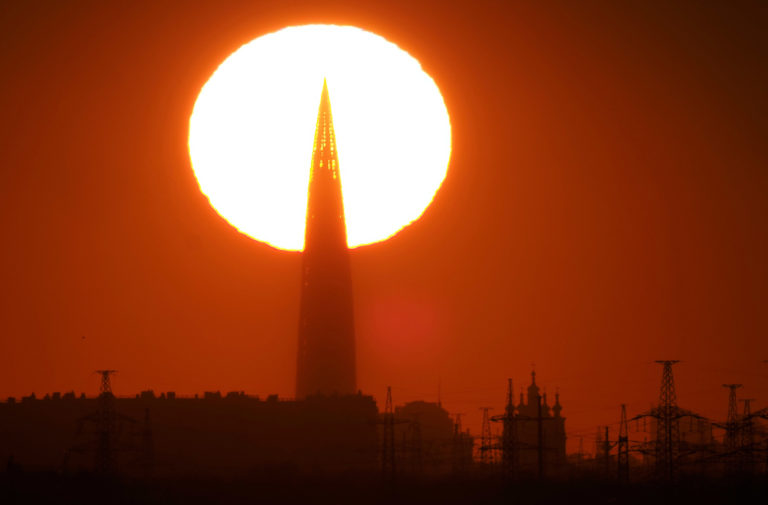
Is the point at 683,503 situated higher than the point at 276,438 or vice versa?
the point at 276,438

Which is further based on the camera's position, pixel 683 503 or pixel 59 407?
pixel 59 407

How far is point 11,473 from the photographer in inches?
4023

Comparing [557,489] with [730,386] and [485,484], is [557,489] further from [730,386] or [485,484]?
[730,386]

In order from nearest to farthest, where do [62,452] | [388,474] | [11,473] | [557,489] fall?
1. [11,473]
2. [557,489]
3. [388,474]
4. [62,452]

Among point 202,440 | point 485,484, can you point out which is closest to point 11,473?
point 485,484

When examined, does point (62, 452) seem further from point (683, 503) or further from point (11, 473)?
point (683, 503)

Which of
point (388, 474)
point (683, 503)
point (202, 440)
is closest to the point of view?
point (683, 503)

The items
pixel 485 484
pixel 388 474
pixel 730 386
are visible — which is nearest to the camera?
pixel 485 484

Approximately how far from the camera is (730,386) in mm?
147625

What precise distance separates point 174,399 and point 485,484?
2871 inches

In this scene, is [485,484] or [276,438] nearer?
[485,484]

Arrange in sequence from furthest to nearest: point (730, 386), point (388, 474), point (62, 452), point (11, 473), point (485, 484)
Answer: point (62, 452) → point (730, 386) → point (388, 474) → point (485, 484) → point (11, 473)

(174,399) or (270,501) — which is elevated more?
(174,399)


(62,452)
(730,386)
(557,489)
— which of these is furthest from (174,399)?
(557,489)
